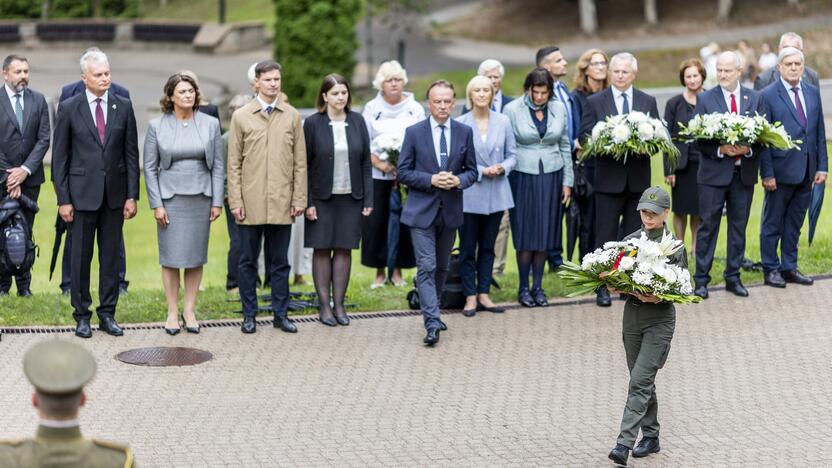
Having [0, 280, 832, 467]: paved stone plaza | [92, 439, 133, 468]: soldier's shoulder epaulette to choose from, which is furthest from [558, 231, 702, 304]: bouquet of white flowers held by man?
[92, 439, 133, 468]: soldier's shoulder epaulette

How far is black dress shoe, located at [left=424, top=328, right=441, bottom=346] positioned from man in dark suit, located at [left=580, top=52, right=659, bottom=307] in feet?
7.14

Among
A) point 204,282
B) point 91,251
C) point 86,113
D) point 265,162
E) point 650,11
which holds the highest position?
point 650,11

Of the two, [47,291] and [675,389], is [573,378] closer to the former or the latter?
[675,389]

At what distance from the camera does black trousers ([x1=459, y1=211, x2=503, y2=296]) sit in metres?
13.0

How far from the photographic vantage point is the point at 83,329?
11.9 metres

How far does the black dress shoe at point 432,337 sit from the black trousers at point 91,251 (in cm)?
279

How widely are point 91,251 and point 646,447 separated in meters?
5.45

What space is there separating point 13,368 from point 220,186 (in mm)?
2433

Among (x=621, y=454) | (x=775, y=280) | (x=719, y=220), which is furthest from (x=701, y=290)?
(x=621, y=454)

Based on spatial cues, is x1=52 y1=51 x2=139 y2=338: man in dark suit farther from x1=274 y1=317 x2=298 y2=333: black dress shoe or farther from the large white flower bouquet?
the large white flower bouquet

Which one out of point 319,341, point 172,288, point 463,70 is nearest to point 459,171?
point 319,341


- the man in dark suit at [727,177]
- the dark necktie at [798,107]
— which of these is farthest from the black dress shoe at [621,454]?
the dark necktie at [798,107]

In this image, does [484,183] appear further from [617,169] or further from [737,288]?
[737,288]

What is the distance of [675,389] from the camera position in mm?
10641
